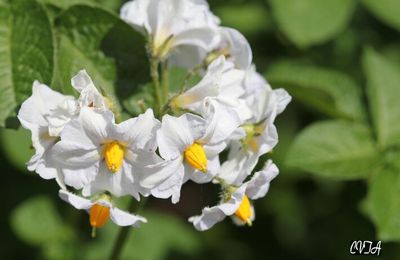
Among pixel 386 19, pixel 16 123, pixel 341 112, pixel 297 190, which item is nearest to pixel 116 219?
pixel 16 123

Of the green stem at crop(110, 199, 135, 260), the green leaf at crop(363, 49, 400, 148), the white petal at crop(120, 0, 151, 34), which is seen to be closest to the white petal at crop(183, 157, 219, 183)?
the green stem at crop(110, 199, 135, 260)

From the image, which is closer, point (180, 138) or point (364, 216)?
point (180, 138)

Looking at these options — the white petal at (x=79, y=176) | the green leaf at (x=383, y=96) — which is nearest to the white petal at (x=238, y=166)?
the white petal at (x=79, y=176)

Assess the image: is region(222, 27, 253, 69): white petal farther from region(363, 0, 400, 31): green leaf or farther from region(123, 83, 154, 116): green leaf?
region(363, 0, 400, 31): green leaf

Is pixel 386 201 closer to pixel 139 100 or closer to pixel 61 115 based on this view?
pixel 139 100

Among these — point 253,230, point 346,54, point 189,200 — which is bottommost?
point 189,200

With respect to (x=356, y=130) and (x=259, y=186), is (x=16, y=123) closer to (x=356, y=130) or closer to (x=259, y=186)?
(x=259, y=186)

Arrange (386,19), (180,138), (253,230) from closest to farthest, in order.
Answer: (180,138) < (386,19) < (253,230)
